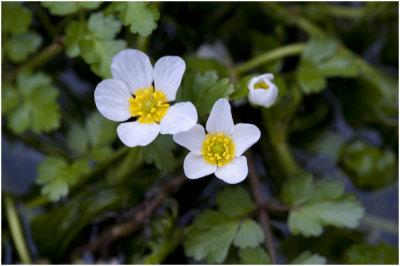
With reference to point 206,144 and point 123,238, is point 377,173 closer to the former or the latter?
point 206,144

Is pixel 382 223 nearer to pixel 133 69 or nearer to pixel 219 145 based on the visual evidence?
pixel 219 145

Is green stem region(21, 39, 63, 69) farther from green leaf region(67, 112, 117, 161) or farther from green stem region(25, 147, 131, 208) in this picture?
green stem region(25, 147, 131, 208)

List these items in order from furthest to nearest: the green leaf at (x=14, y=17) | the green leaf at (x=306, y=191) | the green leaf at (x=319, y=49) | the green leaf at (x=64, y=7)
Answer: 1. the green leaf at (x=319, y=49)
2. the green leaf at (x=14, y=17)
3. the green leaf at (x=306, y=191)
4. the green leaf at (x=64, y=7)

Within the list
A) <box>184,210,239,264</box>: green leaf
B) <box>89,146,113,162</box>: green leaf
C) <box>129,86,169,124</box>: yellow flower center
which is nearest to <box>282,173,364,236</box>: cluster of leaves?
<box>184,210,239,264</box>: green leaf

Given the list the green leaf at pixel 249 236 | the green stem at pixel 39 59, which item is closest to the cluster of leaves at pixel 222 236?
the green leaf at pixel 249 236

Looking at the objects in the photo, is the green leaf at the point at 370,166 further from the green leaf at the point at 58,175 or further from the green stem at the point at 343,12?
the green leaf at the point at 58,175

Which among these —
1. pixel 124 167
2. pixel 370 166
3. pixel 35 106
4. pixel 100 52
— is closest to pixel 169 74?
pixel 100 52

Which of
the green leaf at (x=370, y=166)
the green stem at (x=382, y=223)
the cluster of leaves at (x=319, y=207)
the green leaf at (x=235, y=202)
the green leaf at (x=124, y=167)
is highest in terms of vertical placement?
the green leaf at (x=124, y=167)
